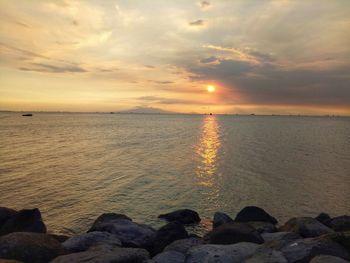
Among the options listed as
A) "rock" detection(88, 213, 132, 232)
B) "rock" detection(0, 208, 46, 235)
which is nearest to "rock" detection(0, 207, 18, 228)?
"rock" detection(0, 208, 46, 235)

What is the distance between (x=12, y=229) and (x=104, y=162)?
28.7m

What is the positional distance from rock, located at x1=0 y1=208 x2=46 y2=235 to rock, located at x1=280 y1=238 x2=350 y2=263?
430 inches

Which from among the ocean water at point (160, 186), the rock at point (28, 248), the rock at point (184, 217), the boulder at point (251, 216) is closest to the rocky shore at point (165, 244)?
the rock at point (28, 248)

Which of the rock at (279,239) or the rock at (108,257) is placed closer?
the rock at (108,257)

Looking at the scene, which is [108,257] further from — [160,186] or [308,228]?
[160,186]

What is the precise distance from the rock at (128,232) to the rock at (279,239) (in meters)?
5.16

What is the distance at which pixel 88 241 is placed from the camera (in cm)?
1338

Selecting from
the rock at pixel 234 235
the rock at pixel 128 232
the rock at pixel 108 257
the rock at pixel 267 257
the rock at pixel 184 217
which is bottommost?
the rock at pixel 184 217

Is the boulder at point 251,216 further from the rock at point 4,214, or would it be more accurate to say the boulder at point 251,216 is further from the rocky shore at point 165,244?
the rock at point 4,214

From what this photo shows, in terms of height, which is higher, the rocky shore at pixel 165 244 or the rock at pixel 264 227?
the rocky shore at pixel 165 244

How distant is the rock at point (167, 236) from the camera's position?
47.5 ft

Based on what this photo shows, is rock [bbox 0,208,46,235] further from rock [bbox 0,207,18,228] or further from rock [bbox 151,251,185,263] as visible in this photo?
rock [bbox 151,251,185,263]

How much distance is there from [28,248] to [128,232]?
5.28 meters

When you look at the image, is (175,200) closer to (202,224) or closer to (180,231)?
(202,224)
